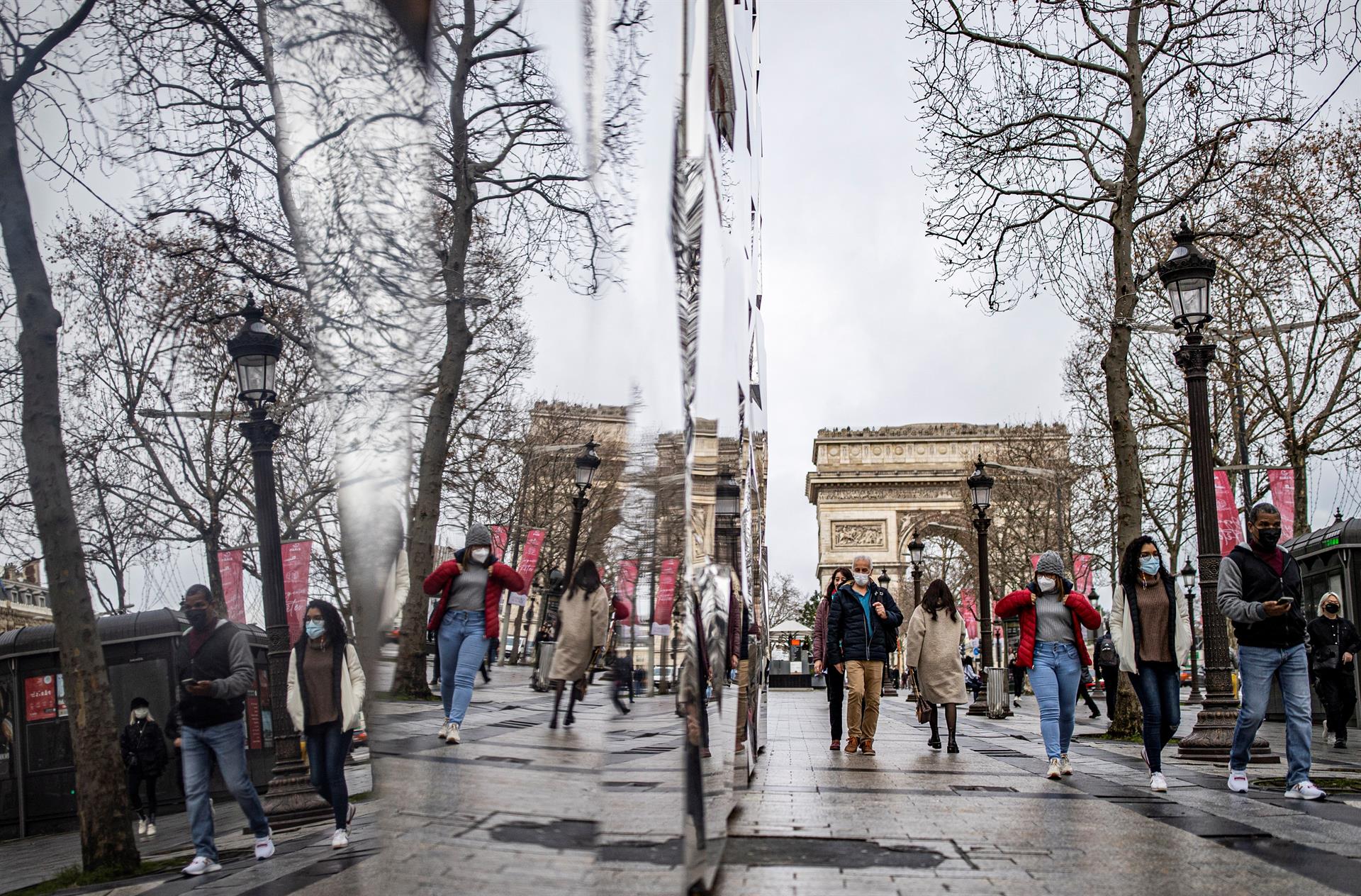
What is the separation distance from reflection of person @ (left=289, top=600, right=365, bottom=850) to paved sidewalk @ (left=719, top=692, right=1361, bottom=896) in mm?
2789

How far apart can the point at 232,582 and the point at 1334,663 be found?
588 inches

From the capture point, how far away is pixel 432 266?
36.5 inches

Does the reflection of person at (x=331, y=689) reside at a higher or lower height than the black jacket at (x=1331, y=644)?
higher

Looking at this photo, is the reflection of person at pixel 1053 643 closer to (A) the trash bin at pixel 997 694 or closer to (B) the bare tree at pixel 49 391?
(B) the bare tree at pixel 49 391

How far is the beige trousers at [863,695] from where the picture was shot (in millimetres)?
10953

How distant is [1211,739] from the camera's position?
10844 millimetres

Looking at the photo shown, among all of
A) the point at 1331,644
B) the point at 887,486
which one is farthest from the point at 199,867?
the point at 887,486

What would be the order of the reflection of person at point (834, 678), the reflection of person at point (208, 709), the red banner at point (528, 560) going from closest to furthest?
the reflection of person at point (208, 709)
the red banner at point (528, 560)
the reflection of person at point (834, 678)

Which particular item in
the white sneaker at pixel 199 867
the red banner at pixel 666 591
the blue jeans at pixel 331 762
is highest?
the red banner at pixel 666 591

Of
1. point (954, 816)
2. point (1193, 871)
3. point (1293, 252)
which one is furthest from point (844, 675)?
point (1293, 252)

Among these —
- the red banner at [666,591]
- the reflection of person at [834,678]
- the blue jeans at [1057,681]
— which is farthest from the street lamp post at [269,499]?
the reflection of person at [834,678]

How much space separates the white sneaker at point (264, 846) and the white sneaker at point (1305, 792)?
7247mm

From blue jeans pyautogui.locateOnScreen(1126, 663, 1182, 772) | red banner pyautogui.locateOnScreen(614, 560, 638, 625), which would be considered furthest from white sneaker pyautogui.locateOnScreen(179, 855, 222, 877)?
blue jeans pyautogui.locateOnScreen(1126, 663, 1182, 772)

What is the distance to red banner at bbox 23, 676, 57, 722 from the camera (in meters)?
0.93
